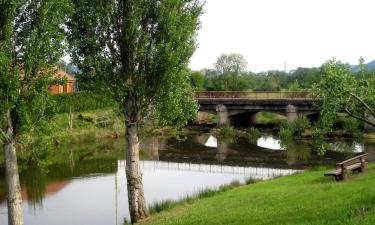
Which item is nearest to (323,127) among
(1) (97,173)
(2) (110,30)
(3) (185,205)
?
(3) (185,205)

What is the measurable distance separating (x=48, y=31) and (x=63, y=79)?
2011 millimetres

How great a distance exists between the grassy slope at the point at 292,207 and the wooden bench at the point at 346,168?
1.57 ft

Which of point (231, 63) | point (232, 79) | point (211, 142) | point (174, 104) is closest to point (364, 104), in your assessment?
point (174, 104)

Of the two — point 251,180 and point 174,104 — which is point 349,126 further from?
point 174,104

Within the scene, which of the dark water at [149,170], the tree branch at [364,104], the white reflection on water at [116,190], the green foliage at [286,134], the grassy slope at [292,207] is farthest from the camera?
the green foliage at [286,134]

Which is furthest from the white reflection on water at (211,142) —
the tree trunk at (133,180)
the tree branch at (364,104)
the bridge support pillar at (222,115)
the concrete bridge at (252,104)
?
the tree branch at (364,104)

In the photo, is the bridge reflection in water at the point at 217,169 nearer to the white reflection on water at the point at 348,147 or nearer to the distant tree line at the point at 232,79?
the white reflection on water at the point at 348,147

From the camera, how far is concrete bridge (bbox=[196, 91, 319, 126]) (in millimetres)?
61000

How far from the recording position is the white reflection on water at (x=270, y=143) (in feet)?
175

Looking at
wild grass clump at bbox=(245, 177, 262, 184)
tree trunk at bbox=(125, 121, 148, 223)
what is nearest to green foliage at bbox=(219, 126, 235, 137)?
wild grass clump at bbox=(245, 177, 262, 184)

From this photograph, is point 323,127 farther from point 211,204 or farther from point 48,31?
point 48,31

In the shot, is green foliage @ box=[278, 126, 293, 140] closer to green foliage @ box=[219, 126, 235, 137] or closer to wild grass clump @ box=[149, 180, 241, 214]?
green foliage @ box=[219, 126, 235, 137]

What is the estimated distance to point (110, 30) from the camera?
21750mm

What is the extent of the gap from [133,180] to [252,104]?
144 feet
